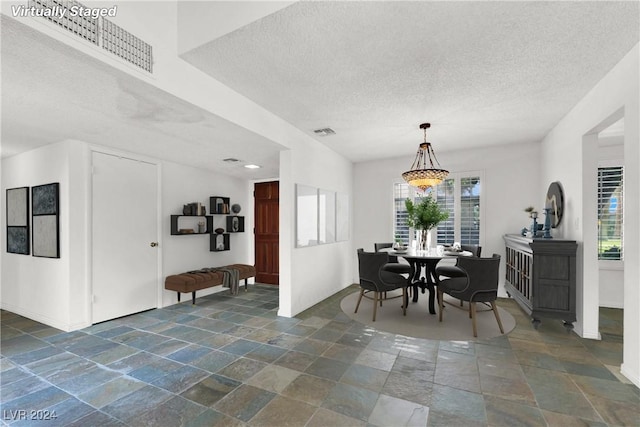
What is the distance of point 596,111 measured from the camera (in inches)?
108

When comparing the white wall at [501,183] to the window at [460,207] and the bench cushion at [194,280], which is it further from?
the bench cushion at [194,280]

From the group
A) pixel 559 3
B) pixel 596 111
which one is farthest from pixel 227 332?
pixel 596 111

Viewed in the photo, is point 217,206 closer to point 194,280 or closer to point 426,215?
point 194,280

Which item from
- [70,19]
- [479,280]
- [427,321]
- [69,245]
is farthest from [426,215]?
[69,245]

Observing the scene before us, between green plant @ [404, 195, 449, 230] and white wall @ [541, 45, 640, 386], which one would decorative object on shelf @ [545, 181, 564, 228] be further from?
green plant @ [404, 195, 449, 230]

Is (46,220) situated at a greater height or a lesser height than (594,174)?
lesser

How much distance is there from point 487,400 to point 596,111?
2.88 meters

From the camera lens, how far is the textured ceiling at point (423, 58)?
68.8 inches

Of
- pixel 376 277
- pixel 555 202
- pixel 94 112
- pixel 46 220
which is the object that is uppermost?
pixel 94 112

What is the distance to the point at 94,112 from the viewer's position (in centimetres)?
257

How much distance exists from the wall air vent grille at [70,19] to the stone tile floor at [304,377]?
7.92ft

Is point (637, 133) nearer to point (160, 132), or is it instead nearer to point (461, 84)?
Answer: point (461, 84)

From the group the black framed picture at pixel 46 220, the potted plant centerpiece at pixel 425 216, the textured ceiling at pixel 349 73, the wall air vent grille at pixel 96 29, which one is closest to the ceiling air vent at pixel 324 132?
the textured ceiling at pixel 349 73

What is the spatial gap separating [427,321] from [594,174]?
2442 millimetres
